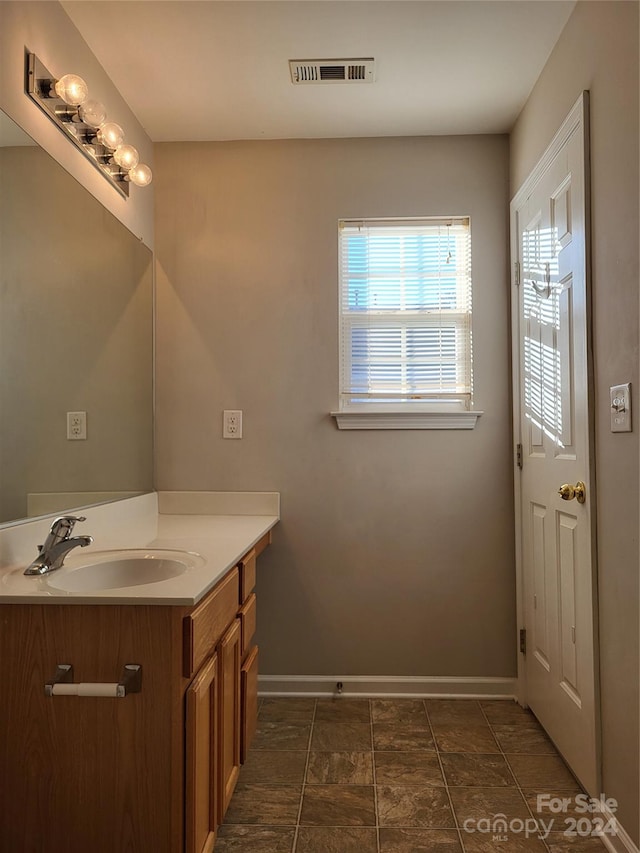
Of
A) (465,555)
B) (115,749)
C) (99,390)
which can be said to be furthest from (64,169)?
(465,555)

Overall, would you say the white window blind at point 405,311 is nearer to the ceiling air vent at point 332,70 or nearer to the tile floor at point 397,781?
the ceiling air vent at point 332,70

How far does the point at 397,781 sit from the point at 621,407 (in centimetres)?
141

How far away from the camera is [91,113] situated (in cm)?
185

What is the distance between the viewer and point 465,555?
261 centimetres

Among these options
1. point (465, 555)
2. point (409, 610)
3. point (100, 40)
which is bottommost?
point (409, 610)

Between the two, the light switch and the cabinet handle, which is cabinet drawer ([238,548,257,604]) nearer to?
the cabinet handle

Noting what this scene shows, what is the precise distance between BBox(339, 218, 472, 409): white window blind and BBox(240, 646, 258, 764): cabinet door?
1.19m

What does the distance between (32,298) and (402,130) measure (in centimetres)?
177

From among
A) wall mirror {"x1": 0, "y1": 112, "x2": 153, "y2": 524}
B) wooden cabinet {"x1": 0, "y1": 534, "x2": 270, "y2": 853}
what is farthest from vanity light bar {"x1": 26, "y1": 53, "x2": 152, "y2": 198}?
wooden cabinet {"x1": 0, "y1": 534, "x2": 270, "y2": 853}

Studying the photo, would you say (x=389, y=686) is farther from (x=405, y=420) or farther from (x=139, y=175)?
(x=139, y=175)

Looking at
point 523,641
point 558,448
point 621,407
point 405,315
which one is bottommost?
point 523,641

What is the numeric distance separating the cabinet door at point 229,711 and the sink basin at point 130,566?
9.4 inches

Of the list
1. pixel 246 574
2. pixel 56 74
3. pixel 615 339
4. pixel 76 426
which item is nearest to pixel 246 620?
pixel 246 574

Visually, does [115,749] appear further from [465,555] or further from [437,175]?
[437,175]
